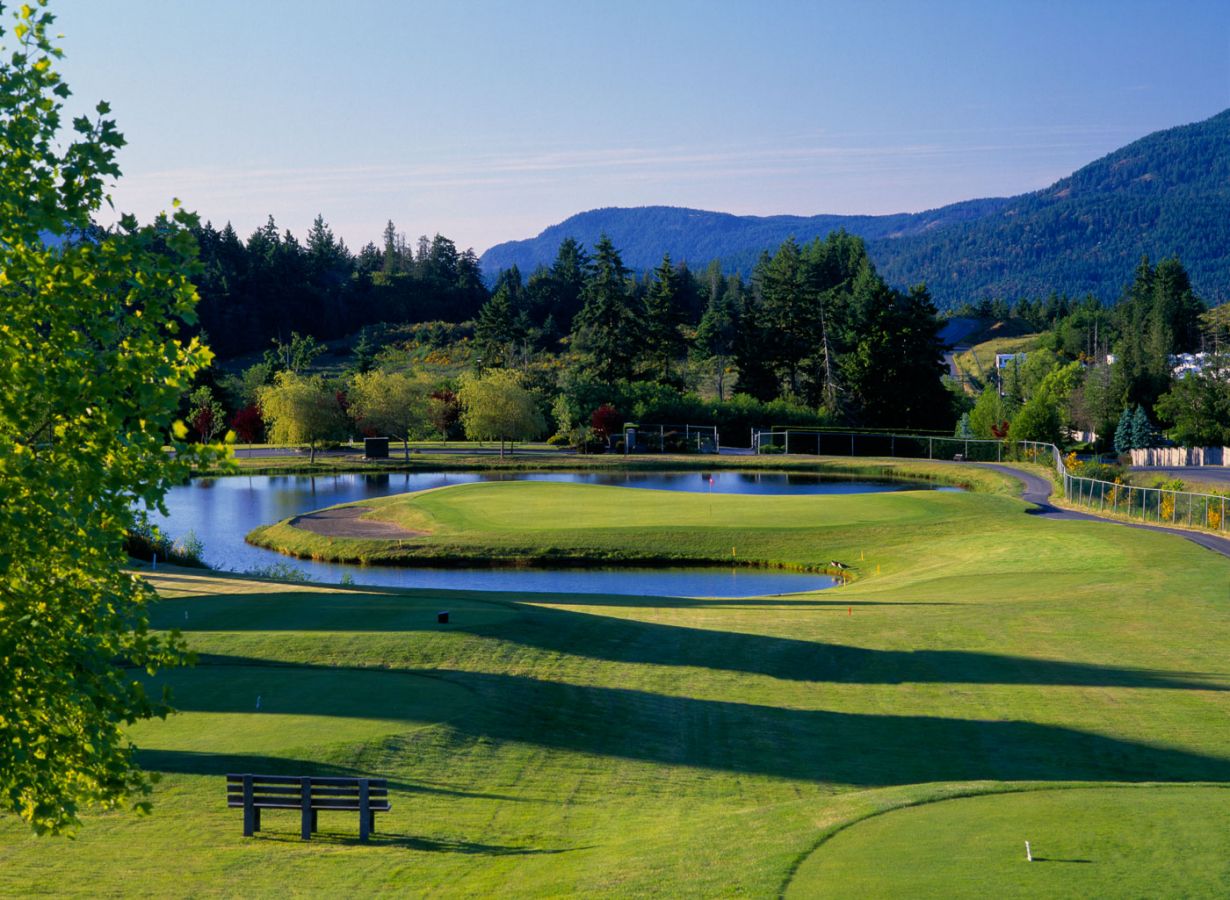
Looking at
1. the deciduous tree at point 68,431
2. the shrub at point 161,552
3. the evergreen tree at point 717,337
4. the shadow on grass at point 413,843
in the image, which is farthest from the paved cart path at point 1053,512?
the evergreen tree at point 717,337

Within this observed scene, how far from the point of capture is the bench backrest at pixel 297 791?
45.5 feet

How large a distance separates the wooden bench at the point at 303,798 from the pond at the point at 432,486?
2573 centimetres

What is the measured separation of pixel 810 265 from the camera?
409 ft

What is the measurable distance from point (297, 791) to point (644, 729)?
6855 millimetres

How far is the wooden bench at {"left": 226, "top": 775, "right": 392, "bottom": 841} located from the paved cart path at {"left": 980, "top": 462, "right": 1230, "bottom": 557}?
105 ft

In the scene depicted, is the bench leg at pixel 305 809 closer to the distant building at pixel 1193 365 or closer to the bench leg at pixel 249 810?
the bench leg at pixel 249 810

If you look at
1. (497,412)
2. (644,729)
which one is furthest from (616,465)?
(644,729)

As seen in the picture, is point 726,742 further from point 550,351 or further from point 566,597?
point 550,351

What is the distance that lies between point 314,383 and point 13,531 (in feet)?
271

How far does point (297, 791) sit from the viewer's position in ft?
46.4

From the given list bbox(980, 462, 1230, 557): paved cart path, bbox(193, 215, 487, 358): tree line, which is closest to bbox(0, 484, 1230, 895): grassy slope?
bbox(980, 462, 1230, 557): paved cart path

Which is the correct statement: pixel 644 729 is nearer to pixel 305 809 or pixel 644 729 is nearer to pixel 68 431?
pixel 305 809

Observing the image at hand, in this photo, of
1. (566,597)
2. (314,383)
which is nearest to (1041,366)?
(314,383)

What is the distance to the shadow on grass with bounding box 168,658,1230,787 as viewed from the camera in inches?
706
